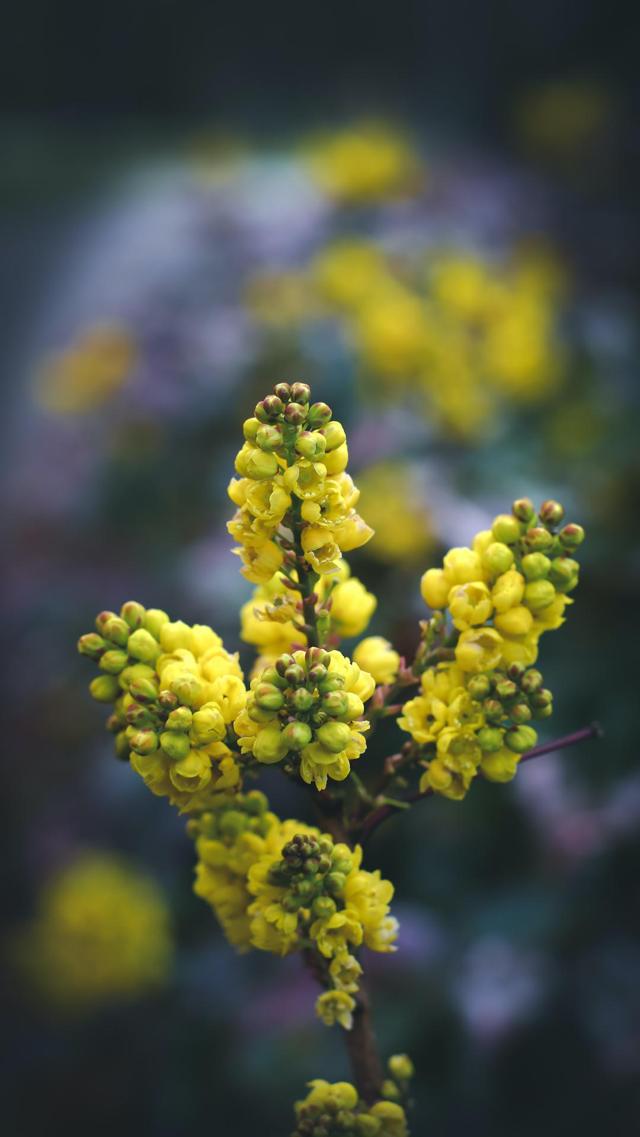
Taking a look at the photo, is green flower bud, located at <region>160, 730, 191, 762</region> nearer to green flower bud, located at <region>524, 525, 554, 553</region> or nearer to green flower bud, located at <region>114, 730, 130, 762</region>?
green flower bud, located at <region>114, 730, 130, 762</region>

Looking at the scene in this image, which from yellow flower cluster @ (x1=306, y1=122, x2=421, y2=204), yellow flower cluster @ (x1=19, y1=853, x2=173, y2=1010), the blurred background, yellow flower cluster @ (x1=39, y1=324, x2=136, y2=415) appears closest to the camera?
the blurred background

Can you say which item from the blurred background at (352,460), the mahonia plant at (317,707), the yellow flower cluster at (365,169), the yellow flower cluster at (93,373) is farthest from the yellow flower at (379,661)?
the yellow flower cluster at (365,169)

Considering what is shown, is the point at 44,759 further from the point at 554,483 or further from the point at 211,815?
the point at 211,815

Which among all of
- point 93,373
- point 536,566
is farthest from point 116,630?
point 93,373

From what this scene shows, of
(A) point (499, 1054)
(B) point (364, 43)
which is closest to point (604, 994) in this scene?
(A) point (499, 1054)

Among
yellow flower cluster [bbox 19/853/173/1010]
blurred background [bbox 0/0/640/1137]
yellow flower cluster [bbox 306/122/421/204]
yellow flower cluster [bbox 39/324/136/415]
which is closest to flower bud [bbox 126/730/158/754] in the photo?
blurred background [bbox 0/0/640/1137]

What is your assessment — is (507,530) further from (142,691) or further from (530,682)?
(142,691)

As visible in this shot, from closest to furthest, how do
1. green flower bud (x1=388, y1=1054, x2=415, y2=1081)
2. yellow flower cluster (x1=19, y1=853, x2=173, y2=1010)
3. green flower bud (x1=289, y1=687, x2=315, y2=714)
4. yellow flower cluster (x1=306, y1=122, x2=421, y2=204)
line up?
green flower bud (x1=289, y1=687, x2=315, y2=714)
green flower bud (x1=388, y1=1054, x2=415, y2=1081)
yellow flower cluster (x1=19, y1=853, x2=173, y2=1010)
yellow flower cluster (x1=306, y1=122, x2=421, y2=204)
